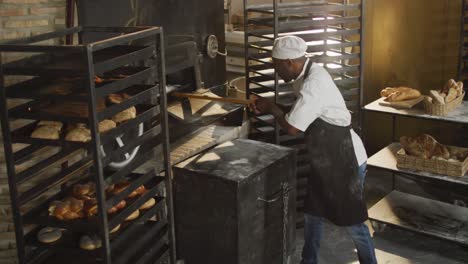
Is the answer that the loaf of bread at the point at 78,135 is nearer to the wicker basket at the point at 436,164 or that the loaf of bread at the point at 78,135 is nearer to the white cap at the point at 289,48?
the white cap at the point at 289,48

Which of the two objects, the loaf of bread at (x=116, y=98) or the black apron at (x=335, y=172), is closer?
the loaf of bread at (x=116, y=98)

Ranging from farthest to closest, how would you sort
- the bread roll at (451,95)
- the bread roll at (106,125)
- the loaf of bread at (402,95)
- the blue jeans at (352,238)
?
the loaf of bread at (402,95) → the bread roll at (451,95) → the blue jeans at (352,238) → the bread roll at (106,125)

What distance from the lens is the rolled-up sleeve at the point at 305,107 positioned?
3.53 m

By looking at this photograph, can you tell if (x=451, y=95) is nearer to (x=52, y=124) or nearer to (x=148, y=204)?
(x=148, y=204)

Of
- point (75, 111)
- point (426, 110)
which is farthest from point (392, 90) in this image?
point (75, 111)

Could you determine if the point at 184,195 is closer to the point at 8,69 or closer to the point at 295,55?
the point at 295,55

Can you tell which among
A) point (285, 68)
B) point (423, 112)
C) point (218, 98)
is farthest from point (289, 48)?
point (423, 112)

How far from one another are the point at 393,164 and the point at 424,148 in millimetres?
265

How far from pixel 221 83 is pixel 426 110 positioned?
158cm

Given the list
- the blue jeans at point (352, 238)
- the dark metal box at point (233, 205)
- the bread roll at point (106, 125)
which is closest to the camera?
the bread roll at point (106, 125)

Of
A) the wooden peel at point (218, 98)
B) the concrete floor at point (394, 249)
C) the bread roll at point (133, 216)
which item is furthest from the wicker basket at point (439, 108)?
the bread roll at point (133, 216)

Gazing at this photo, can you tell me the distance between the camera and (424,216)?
4570mm

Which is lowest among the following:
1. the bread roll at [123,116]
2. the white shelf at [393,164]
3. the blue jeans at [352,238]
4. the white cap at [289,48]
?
the blue jeans at [352,238]

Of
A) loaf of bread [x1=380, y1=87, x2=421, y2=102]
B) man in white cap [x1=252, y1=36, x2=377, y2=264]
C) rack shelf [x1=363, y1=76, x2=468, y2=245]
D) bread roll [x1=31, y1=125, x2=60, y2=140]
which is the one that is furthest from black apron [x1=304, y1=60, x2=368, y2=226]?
bread roll [x1=31, y1=125, x2=60, y2=140]
